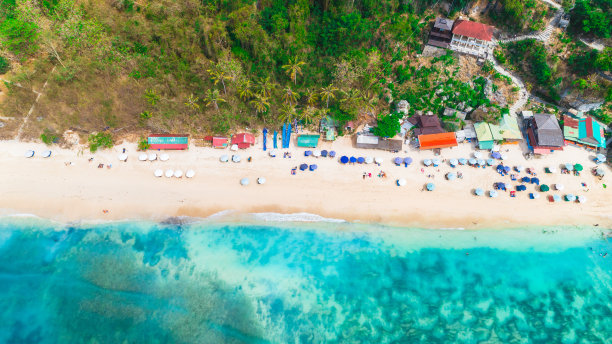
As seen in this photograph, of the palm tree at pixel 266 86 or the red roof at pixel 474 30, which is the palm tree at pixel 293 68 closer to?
the palm tree at pixel 266 86

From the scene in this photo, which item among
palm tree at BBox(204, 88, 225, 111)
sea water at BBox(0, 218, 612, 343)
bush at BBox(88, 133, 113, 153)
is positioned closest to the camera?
sea water at BBox(0, 218, 612, 343)

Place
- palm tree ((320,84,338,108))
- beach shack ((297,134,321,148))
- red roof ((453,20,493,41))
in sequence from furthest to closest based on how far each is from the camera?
red roof ((453,20,493,41)), beach shack ((297,134,321,148)), palm tree ((320,84,338,108))

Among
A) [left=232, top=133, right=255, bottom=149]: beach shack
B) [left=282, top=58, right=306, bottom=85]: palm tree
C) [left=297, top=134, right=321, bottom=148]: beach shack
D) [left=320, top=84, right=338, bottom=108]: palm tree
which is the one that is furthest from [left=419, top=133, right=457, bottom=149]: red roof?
[left=232, top=133, right=255, bottom=149]: beach shack

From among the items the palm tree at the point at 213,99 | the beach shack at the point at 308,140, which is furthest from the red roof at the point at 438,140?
the palm tree at the point at 213,99

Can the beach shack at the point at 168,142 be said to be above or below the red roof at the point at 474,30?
below

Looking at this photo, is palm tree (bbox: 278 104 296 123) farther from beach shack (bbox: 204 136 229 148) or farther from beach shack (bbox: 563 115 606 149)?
beach shack (bbox: 563 115 606 149)

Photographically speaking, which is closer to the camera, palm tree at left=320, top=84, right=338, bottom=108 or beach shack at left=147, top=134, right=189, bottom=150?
beach shack at left=147, top=134, right=189, bottom=150

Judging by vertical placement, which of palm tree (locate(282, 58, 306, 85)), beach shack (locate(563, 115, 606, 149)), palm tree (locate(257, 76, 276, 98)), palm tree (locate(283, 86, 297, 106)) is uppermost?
palm tree (locate(282, 58, 306, 85))
